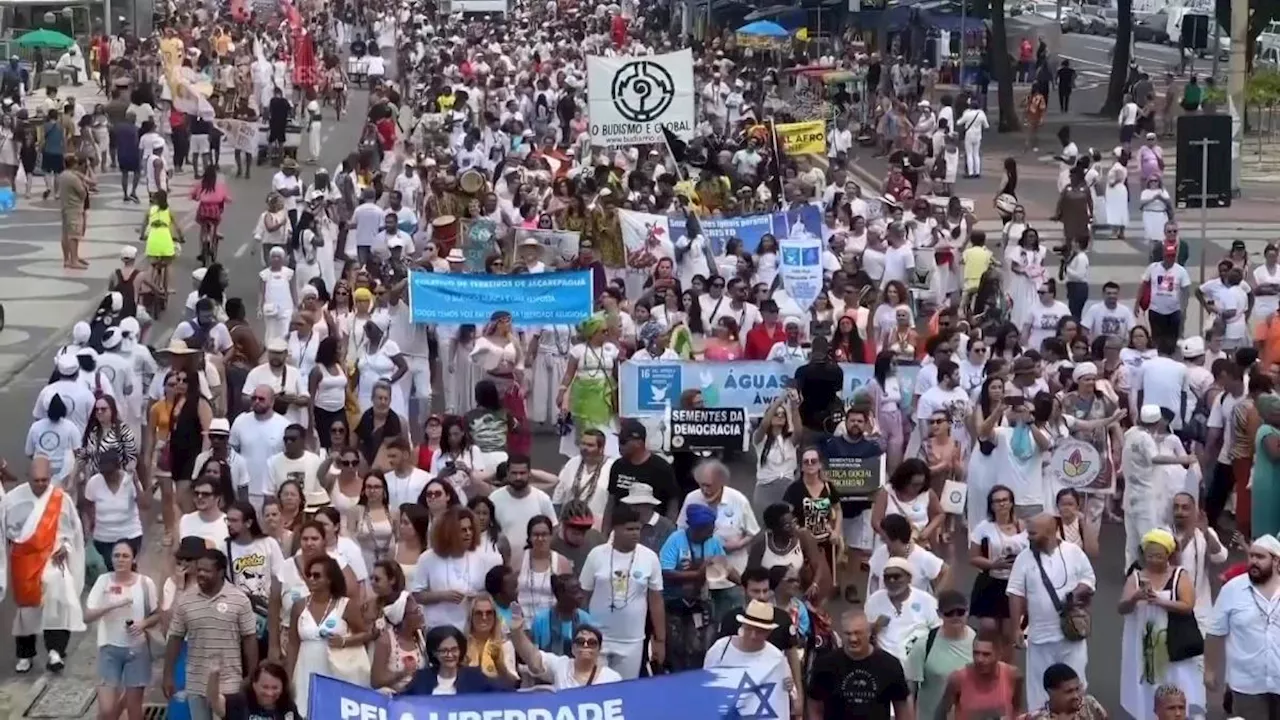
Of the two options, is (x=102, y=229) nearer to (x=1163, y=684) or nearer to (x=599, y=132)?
(x=599, y=132)

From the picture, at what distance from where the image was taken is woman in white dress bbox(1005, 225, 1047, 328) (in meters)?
19.7

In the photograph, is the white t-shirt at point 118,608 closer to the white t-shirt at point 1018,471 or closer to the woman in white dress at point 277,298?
the white t-shirt at point 1018,471

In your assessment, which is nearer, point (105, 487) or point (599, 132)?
point (105, 487)

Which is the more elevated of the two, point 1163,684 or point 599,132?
point 599,132

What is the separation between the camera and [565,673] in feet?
32.4

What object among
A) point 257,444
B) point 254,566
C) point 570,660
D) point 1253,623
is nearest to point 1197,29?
point 257,444

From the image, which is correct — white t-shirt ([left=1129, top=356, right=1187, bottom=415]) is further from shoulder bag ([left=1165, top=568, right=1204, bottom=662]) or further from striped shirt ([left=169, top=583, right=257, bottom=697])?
striped shirt ([left=169, top=583, right=257, bottom=697])

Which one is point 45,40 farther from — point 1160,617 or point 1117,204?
point 1160,617

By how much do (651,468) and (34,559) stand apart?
315 cm

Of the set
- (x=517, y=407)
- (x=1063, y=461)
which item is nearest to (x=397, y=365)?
(x=517, y=407)

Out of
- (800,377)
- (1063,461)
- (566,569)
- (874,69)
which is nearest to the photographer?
(566,569)

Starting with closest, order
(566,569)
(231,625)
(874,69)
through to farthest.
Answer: (231,625) < (566,569) < (874,69)

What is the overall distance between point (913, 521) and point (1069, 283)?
8986 millimetres

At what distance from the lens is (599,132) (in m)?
25.1
